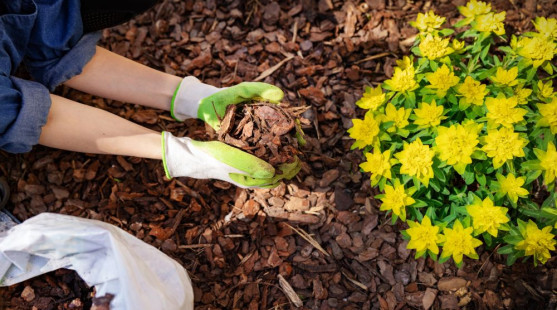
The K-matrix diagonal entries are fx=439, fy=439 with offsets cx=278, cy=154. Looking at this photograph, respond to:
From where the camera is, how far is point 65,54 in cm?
171

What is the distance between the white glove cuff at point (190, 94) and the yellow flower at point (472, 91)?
0.97 meters

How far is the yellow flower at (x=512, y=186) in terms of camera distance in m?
1.39

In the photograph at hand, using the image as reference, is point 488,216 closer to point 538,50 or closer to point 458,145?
point 458,145

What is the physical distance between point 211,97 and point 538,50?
3.95 ft

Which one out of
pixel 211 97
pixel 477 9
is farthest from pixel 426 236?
pixel 211 97

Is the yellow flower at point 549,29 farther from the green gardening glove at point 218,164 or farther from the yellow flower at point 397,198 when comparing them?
the green gardening glove at point 218,164

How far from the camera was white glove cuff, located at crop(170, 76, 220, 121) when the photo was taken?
1.88 meters

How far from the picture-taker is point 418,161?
142 centimetres

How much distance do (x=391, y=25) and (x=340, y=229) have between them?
984 mm

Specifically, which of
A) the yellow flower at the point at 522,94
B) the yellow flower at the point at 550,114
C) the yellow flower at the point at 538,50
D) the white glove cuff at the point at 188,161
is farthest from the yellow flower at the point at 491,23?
the white glove cuff at the point at 188,161

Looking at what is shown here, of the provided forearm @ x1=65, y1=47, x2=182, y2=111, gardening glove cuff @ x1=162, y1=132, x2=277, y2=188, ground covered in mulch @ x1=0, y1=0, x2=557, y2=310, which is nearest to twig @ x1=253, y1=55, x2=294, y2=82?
ground covered in mulch @ x1=0, y1=0, x2=557, y2=310

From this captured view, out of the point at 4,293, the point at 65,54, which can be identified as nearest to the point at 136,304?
the point at 4,293

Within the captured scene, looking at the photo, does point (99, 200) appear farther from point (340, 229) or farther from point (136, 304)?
point (340, 229)

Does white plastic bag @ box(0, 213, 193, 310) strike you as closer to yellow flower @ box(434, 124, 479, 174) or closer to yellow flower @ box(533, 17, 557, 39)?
yellow flower @ box(434, 124, 479, 174)
